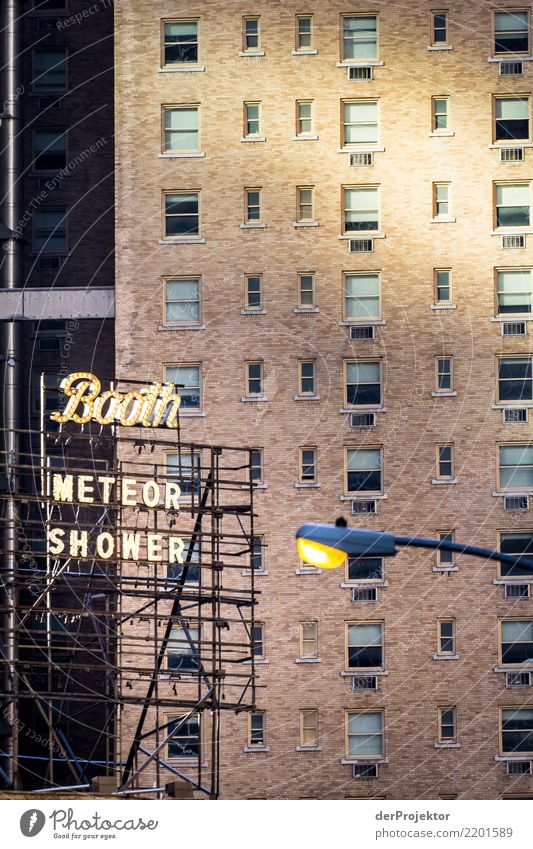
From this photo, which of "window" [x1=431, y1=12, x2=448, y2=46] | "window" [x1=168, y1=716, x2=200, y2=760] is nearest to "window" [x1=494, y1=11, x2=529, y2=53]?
"window" [x1=431, y1=12, x2=448, y2=46]

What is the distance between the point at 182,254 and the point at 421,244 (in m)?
7.94

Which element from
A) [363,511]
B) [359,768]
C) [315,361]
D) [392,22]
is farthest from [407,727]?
[392,22]

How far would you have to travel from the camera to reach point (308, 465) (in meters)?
78.1

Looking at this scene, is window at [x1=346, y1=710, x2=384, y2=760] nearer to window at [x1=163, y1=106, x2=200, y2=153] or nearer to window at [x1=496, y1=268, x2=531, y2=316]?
window at [x1=496, y1=268, x2=531, y2=316]

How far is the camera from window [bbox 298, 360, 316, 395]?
7850 centimetres

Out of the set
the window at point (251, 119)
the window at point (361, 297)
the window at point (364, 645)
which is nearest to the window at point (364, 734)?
the window at point (364, 645)

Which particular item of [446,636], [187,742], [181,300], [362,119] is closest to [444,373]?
[446,636]

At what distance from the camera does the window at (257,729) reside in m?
76.8

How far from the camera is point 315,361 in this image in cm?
7862

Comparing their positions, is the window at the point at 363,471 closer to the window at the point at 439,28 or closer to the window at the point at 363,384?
the window at the point at 363,384

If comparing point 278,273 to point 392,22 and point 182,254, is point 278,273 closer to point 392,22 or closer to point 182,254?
point 182,254

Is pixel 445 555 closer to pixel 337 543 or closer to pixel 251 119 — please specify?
pixel 251 119

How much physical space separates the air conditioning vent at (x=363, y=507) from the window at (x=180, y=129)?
1300cm

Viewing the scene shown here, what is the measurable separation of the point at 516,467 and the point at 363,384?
572cm
